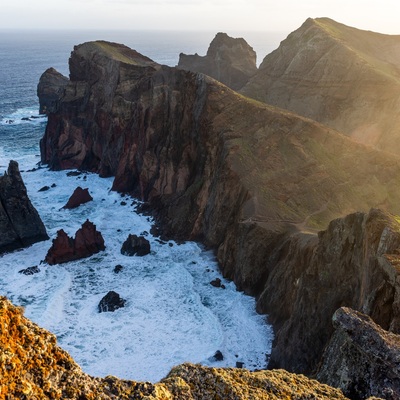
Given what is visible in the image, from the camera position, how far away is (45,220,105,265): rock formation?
55.2 m

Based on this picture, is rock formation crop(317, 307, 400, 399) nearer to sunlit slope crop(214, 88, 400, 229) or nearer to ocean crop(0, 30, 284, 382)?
ocean crop(0, 30, 284, 382)

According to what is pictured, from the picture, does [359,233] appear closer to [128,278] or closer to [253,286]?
[253,286]

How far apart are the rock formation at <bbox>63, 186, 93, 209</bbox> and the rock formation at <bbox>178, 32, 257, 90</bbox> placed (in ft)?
245

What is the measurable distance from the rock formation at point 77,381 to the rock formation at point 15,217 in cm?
5294

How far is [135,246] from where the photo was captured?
57156 millimetres

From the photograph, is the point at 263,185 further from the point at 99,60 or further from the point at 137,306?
the point at 99,60

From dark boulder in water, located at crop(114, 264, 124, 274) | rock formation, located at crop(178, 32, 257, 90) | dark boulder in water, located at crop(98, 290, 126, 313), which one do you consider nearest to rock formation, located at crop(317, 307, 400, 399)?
dark boulder in water, located at crop(98, 290, 126, 313)

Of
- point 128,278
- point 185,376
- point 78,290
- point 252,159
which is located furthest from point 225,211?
point 185,376

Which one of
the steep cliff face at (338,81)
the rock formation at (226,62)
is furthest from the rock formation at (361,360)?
the rock formation at (226,62)

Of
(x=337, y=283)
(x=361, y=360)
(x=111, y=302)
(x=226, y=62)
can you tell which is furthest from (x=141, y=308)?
(x=226, y=62)

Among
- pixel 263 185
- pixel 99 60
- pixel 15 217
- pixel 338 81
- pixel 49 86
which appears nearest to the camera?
pixel 263 185

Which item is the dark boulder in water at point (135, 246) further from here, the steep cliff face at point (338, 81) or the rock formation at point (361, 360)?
the steep cliff face at point (338, 81)

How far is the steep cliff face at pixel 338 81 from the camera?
79875 mm

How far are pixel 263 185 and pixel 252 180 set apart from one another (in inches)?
62.4
